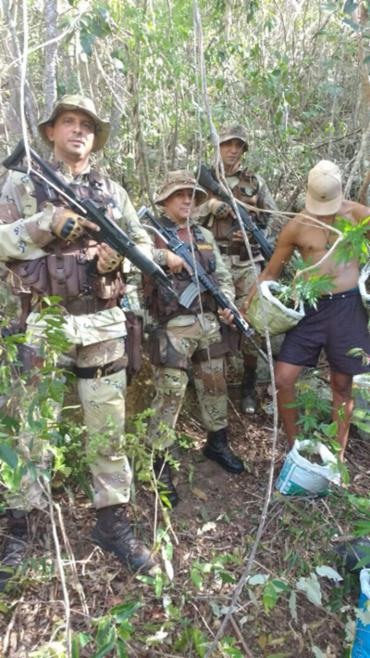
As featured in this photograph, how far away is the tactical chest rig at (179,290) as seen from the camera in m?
3.38

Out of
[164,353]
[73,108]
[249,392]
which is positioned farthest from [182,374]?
[73,108]

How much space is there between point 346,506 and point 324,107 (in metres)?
4.91

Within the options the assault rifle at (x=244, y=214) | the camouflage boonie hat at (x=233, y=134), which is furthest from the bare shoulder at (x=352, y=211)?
the camouflage boonie hat at (x=233, y=134)

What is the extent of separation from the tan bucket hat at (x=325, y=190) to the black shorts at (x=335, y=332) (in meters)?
0.53

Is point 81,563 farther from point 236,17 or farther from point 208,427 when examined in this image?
point 236,17

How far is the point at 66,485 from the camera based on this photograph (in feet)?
10.7

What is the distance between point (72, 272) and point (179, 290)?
2.87ft

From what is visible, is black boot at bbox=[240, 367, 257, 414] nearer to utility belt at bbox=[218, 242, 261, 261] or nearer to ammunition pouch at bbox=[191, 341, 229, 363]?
ammunition pouch at bbox=[191, 341, 229, 363]

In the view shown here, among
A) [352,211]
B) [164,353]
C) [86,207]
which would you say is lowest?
[164,353]

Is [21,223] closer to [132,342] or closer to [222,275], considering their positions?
[132,342]

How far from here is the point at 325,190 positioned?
10.6ft

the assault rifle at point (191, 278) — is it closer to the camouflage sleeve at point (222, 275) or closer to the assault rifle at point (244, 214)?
the camouflage sleeve at point (222, 275)

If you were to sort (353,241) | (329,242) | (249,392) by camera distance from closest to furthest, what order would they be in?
(353,241), (329,242), (249,392)

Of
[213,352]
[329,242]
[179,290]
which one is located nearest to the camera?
[329,242]
